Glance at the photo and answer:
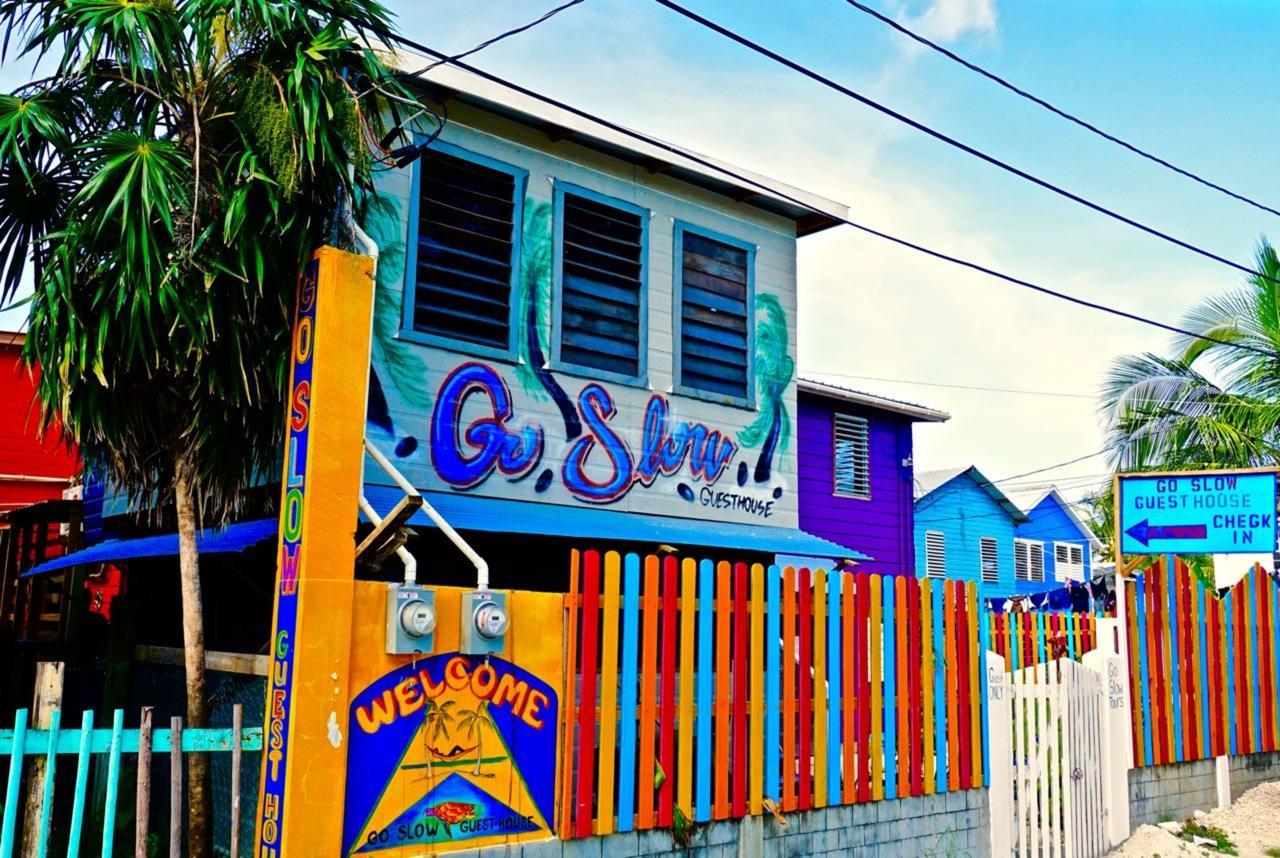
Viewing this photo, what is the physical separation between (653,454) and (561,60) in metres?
3.55

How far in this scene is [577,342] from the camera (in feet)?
33.1

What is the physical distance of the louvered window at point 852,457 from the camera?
59.5 ft

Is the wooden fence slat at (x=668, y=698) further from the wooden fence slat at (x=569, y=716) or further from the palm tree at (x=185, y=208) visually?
the palm tree at (x=185, y=208)

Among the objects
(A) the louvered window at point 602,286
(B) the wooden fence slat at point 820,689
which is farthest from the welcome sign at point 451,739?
(A) the louvered window at point 602,286

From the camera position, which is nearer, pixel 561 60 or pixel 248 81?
pixel 248 81

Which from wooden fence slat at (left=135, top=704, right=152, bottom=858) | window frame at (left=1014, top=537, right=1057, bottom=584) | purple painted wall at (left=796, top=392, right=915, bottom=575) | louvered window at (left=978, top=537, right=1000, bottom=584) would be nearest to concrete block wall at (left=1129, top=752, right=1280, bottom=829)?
purple painted wall at (left=796, top=392, right=915, bottom=575)

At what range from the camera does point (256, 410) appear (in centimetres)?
733

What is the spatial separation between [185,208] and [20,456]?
16637 mm

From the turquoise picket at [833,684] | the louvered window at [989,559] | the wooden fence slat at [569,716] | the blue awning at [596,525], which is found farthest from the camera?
the louvered window at [989,559]

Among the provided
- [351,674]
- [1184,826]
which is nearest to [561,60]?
[351,674]

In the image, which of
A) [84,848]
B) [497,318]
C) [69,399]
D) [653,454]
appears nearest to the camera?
[69,399]

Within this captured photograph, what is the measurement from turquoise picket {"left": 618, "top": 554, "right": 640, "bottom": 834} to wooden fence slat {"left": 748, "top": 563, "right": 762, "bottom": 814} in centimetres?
101

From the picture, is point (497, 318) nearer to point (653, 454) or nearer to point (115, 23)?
point (653, 454)

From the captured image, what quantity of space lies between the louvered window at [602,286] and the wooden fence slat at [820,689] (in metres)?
3.09
